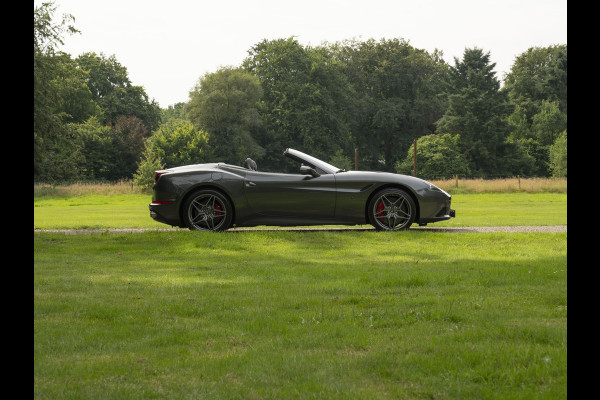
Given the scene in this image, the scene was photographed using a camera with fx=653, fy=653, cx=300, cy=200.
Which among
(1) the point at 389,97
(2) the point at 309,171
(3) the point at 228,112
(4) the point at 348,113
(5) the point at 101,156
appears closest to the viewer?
(2) the point at 309,171

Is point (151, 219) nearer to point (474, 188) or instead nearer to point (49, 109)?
point (49, 109)

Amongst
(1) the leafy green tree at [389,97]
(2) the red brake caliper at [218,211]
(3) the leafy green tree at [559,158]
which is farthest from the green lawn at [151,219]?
(1) the leafy green tree at [389,97]

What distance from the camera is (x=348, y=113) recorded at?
6988cm

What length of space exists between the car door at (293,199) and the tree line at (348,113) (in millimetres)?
47171

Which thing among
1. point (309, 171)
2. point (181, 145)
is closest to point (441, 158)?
point (181, 145)

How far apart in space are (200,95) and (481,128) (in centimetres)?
2692

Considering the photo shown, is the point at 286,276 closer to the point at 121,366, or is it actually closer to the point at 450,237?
the point at 121,366

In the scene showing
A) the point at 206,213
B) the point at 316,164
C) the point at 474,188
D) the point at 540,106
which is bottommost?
the point at 206,213

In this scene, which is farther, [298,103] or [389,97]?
[389,97]

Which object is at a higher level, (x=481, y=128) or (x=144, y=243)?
(x=481, y=128)

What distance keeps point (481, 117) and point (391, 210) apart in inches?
2132

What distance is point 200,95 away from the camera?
62531 millimetres
